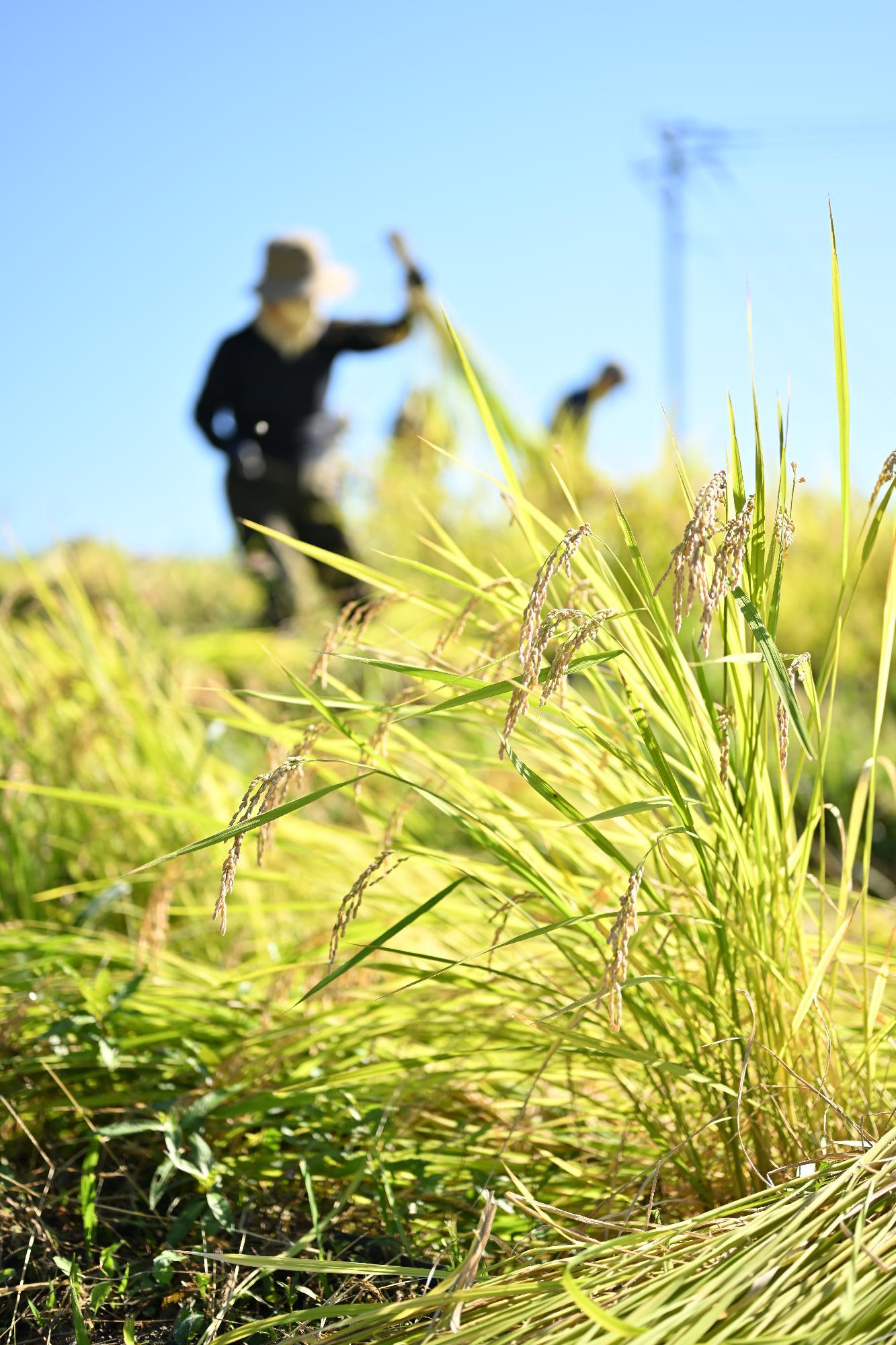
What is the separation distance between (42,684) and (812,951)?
6.80 ft

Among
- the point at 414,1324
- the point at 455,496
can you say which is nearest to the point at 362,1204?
the point at 414,1324

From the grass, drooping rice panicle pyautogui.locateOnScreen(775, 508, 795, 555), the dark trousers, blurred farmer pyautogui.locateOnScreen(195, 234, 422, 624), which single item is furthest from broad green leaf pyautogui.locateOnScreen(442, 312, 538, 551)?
the dark trousers

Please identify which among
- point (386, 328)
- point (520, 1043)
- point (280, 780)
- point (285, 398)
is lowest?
point (520, 1043)

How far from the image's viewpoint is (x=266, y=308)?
225 inches

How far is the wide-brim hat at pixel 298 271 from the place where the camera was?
18.1 ft

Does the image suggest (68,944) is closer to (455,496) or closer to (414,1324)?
(414,1324)

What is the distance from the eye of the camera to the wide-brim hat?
553cm

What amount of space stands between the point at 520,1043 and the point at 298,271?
4.85 m

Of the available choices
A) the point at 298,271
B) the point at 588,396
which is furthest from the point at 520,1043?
the point at 588,396

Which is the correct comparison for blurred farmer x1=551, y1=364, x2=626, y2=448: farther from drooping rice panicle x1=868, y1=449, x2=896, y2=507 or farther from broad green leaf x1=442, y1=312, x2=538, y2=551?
drooping rice panicle x1=868, y1=449, x2=896, y2=507

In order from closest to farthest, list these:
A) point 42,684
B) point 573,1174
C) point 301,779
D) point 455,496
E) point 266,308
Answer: point 301,779
point 573,1174
point 42,684
point 266,308
point 455,496

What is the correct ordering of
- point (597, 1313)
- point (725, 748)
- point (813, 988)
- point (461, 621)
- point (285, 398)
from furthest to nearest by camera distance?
point (285, 398)
point (461, 621)
point (813, 988)
point (725, 748)
point (597, 1313)

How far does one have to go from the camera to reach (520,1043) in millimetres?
1461

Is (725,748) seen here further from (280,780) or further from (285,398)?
(285,398)
